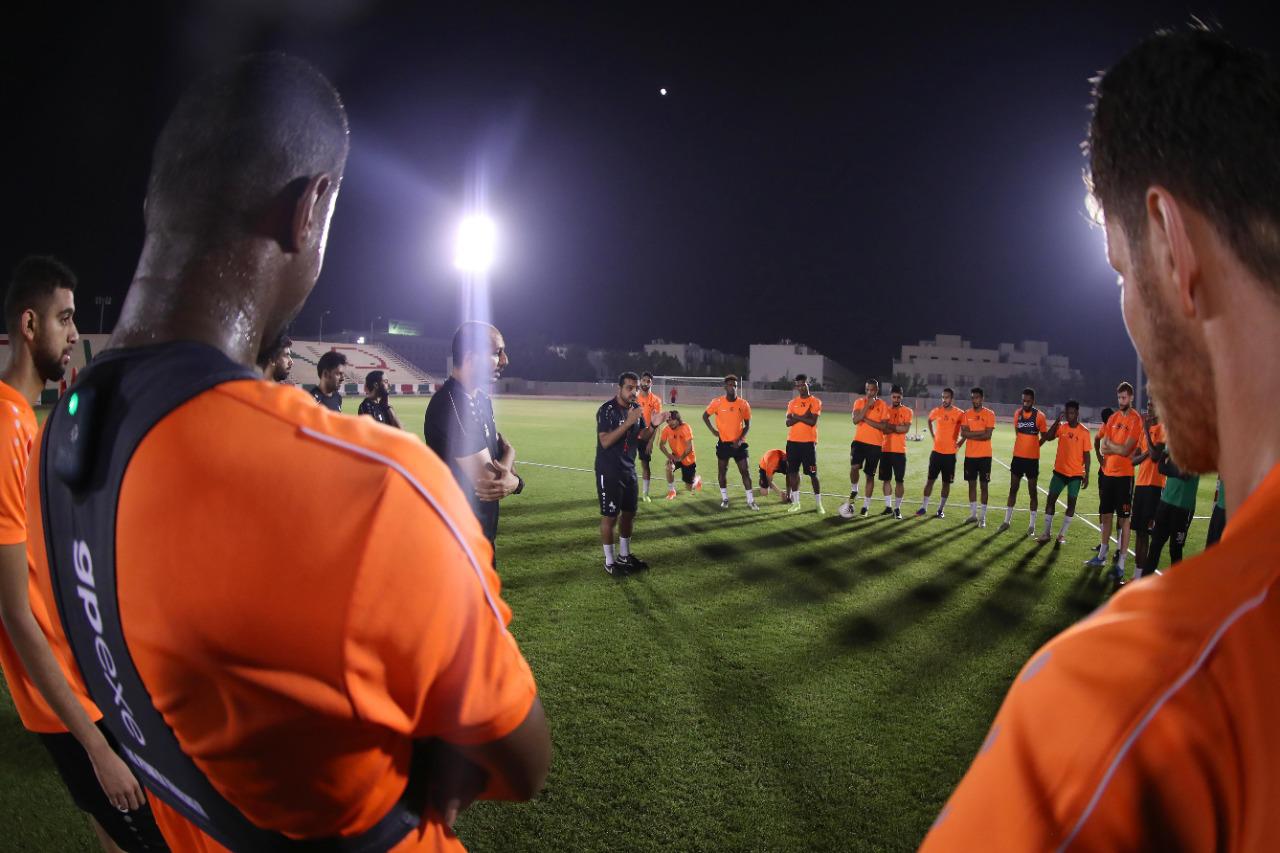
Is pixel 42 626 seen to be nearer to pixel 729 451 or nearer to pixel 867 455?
pixel 729 451

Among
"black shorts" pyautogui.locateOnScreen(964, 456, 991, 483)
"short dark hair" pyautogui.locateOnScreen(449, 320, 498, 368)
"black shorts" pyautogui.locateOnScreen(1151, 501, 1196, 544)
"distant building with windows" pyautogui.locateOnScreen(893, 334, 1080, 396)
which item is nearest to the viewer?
"short dark hair" pyautogui.locateOnScreen(449, 320, 498, 368)

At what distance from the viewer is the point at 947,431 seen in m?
13.5

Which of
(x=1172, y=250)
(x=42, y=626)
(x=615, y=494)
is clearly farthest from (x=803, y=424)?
(x=1172, y=250)

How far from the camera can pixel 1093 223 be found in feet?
3.83

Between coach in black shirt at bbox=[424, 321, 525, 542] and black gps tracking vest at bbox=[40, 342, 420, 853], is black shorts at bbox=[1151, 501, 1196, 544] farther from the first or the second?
black gps tracking vest at bbox=[40, 342, 420, 853]

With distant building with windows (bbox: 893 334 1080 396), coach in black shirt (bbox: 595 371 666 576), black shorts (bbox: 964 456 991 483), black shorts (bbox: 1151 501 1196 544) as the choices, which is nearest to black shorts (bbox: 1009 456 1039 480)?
black shorts (bbox: 964 456 991 483)

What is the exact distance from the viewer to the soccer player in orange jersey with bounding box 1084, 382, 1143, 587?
9.71 metres

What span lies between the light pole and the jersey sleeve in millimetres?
53119

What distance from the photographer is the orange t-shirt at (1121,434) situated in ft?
31.8

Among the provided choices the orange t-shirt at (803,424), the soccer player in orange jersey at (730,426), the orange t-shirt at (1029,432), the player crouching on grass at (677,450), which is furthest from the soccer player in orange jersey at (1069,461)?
the player crouching on grass at (677,450)

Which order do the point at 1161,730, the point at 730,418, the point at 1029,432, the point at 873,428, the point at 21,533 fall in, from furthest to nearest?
the point at 730,418 → the point at 873,428 → the point at 1029,432 → the point at 21,533 → the point at 1161,730

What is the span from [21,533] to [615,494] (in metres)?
6.93

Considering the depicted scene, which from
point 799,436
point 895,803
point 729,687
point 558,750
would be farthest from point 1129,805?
point 799,436

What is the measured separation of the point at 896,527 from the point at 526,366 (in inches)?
2691
